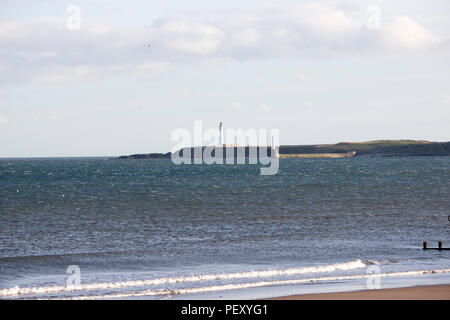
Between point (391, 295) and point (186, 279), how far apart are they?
25.5 ft

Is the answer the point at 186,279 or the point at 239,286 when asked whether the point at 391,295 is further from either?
the point at 186,279

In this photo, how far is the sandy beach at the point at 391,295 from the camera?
65.0ft

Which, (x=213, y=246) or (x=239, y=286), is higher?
(x=213, y=246)

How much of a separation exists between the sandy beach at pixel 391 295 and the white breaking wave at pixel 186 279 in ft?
15.6

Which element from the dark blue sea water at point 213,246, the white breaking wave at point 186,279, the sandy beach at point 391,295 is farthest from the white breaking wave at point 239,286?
the sandy beach at point 391,295

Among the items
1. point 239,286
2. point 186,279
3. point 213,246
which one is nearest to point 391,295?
point 239,286

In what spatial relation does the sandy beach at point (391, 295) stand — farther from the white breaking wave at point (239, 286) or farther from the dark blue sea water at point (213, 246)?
the white breaking wave at point (239, 286)

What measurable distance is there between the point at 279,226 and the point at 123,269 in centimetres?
1720

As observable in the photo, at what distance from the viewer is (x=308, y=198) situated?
216 feet

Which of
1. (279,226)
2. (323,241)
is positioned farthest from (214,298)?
(279,226)

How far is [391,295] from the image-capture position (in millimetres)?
20172

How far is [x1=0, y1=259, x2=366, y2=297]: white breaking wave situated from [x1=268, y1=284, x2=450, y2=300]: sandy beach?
15.6 ft

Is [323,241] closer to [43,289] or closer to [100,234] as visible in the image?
[100,234]
